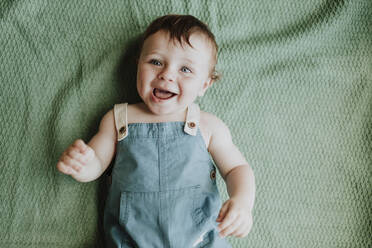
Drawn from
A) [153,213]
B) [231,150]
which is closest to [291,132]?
[231,150]

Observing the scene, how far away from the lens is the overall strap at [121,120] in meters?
1.04

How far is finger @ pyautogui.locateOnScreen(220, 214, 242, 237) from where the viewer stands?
88 cm

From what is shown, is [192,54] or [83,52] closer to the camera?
[192,54]

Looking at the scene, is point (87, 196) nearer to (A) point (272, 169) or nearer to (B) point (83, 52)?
(B) point (83, 52)

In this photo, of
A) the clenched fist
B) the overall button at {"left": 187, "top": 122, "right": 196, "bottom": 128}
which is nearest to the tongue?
the overall button at {"left": 187, "top": 122, "right": 196, "bottom": 128}

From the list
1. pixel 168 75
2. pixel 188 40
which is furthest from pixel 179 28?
pixel 168 75

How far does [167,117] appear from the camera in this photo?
1.06m

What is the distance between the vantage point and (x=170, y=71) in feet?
3.22

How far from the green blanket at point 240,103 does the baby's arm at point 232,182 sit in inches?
4.7

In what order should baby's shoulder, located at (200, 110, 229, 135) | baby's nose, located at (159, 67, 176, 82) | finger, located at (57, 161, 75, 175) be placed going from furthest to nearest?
1. baby's shoulder, located at (200, 110, 229, 135)
2. baby's nose, located at (159, 67, 176, 82)
3. finger, located at (57, 161, 75, 175)

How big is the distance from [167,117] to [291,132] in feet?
1.54

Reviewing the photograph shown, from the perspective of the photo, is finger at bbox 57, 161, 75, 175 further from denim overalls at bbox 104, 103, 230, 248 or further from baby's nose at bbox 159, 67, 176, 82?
baby's nose at bbox 159, 67, 176, 82

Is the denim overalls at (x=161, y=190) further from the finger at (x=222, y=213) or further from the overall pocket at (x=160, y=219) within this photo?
the finger at (x=222, y=213)

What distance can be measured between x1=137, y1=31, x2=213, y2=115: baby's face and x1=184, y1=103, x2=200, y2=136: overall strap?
5 centimetres
